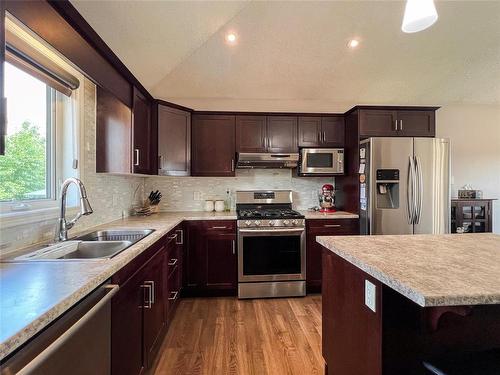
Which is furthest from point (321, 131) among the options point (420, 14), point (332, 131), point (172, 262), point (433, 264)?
point (433, 264)

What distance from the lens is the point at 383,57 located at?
9.93 ft

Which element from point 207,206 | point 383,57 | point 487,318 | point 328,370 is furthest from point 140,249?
point 383,57

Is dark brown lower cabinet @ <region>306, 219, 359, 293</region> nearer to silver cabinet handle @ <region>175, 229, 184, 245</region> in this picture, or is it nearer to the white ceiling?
silver cabinet handle @ <region>175, 229, 184, 245</region>

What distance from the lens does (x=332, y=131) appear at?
3.30 meters

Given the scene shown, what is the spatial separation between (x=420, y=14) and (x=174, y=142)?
2449 mm

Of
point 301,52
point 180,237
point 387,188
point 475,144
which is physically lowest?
point 180,237

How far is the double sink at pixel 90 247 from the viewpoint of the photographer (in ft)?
4.39

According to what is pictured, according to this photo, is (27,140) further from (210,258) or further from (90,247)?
(210,258)

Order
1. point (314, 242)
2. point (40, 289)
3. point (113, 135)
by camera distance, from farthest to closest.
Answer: point (314, 242)
point (113, 135)
point (40, 289)

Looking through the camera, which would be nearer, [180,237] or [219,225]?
[180,237]

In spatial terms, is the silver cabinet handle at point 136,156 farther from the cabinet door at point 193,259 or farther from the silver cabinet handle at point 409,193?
the silver cabinet handle at point 409,193

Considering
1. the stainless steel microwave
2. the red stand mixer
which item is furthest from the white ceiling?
the red stand mixer

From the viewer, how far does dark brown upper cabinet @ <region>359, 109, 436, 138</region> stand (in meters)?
2.98

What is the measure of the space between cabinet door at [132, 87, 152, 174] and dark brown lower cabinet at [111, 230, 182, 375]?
804mm
